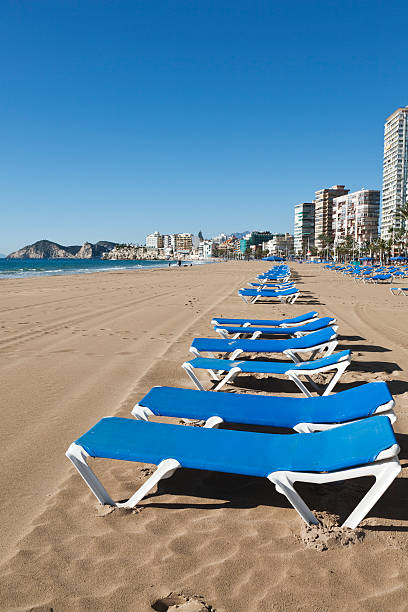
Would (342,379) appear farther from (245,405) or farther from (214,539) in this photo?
(214,539)

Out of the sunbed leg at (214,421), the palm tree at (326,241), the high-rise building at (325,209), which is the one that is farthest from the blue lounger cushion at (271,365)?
the high-rise building at (325,209)

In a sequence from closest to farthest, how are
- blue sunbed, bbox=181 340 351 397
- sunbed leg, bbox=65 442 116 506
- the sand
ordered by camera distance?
1. the sand
2. sunbed leg, bbox=65 442 116 506
3. blue sunbed, bbox=181 340 351 397

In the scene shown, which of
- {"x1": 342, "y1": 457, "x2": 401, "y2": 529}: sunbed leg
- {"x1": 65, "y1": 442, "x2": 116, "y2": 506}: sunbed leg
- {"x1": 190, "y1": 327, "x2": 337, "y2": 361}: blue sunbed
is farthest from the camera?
{"x1": 190, "y1": 327, "x2": 337, "y2": 361}: blue sunbed

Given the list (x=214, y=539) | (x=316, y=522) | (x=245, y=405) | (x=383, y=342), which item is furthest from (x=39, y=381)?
(x=383, y=342)

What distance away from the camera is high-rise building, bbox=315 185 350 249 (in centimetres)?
14375

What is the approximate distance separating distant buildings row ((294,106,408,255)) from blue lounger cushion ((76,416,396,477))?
10956 cm

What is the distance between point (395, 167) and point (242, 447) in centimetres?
13204

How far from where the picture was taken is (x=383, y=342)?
7379mm

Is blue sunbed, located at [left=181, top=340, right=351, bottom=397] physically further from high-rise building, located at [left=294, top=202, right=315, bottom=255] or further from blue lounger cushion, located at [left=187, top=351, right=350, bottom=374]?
high-rise building, located at [left=294, top=202, right=315, bottom=255]

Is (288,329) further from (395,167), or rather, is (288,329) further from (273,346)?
(395,167)

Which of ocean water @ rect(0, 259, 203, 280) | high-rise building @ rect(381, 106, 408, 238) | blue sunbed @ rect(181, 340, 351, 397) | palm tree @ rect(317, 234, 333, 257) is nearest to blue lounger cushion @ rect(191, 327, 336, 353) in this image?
blue sunbed @ rect(181, 340, 351, 397)

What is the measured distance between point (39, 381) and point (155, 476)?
3.19 metres

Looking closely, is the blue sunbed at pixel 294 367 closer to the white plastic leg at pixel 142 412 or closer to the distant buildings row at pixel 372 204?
the white plastic leg at pixel 142 412

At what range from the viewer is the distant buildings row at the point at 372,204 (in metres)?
116
